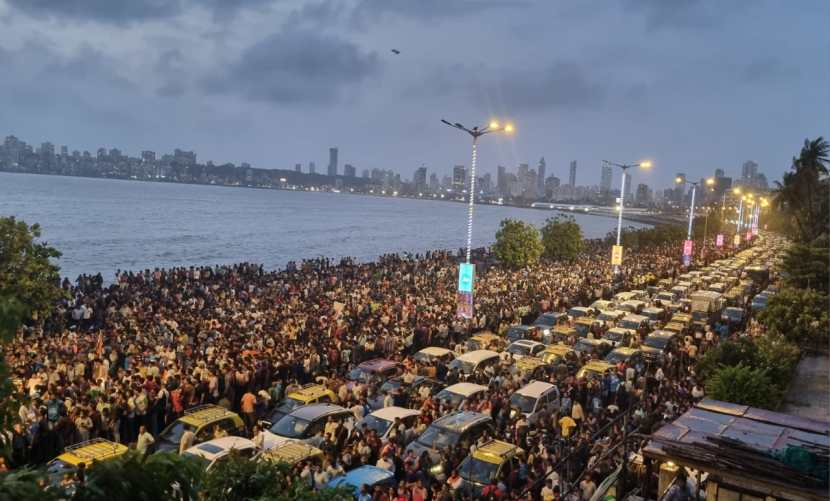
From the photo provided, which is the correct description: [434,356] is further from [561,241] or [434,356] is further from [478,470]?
[561,241]

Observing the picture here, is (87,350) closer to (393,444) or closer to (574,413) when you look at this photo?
(393,444)

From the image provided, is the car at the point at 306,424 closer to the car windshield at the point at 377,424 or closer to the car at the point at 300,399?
the car windshield at the point at 377,424

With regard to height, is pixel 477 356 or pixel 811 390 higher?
pixel 477 356

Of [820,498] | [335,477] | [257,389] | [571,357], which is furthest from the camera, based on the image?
[571,357]

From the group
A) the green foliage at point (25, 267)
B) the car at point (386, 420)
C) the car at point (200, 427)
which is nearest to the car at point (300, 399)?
the car at point (200, 427)

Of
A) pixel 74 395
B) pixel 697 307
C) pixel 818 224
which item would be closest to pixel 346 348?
pixel 74 395

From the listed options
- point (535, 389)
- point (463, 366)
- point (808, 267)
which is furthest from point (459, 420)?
point (808, 267)
